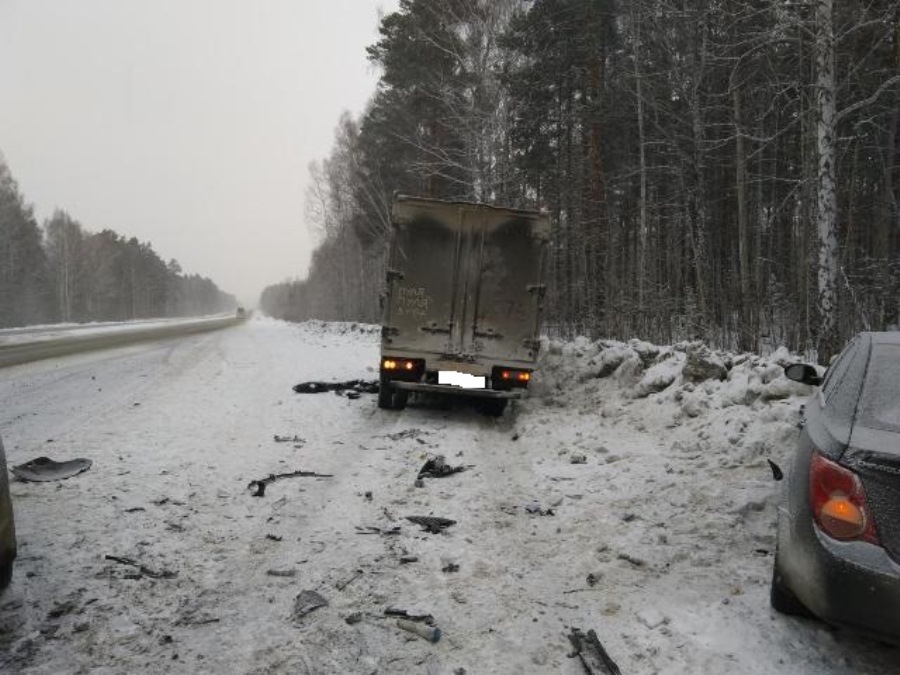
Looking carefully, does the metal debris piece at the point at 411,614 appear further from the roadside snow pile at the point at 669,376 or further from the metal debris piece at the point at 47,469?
the roadside snow pile at the point at 669,376

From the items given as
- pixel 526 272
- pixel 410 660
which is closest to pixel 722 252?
pixel 526 272

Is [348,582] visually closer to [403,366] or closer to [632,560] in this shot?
[632,560]

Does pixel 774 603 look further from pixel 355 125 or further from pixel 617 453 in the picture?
pixel 355 125

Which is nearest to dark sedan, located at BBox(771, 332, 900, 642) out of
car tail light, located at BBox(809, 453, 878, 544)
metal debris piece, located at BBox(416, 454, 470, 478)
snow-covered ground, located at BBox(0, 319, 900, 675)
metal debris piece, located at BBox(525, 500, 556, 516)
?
car tail light, located at BBox(809, 453, 878, 544)

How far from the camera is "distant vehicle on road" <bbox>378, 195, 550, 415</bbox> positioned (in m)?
8.20

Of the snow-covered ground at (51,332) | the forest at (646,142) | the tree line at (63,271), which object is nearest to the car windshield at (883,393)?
the forest at (646,142)

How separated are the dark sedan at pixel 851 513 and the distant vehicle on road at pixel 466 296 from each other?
216 inches

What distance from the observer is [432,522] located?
4434 mm

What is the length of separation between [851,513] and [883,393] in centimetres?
71

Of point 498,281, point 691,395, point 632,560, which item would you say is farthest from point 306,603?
point 498,281

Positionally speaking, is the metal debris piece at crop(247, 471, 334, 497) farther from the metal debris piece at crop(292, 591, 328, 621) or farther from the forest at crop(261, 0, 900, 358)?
the forest at crop(261, 0, 900, 358)

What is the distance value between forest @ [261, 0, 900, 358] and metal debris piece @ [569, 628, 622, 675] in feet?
35.9

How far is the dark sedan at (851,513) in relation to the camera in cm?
221

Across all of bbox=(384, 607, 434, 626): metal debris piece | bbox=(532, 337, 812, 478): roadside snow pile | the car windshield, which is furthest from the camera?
bbox=(532, 337, 812, 478): roadside snow pile
